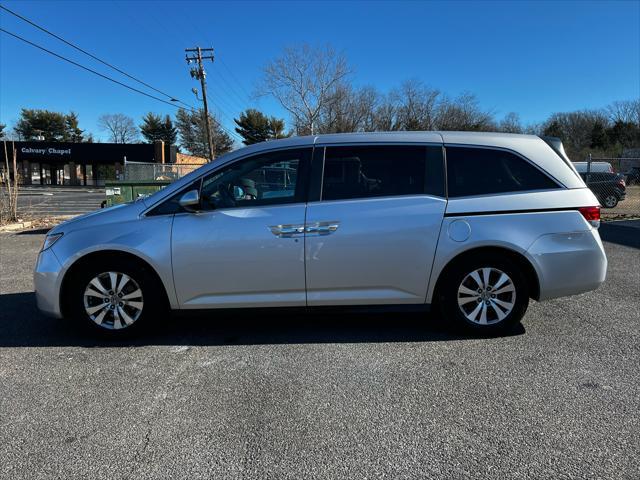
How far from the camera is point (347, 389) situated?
3.33 m

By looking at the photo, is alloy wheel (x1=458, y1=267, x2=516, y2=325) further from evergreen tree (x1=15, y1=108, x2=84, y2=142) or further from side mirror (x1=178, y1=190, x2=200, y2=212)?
evergreen tree (x1=15, y1=108, x2=84, y2=142)

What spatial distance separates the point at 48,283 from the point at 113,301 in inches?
23.1

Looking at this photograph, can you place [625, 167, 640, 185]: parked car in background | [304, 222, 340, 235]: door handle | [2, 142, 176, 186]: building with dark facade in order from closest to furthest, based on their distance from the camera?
[304, 222, 340, 235]: door handle
[625, 167, 640, 185]: parked car in background
[2, 142, 176, 186]: building with dark facade

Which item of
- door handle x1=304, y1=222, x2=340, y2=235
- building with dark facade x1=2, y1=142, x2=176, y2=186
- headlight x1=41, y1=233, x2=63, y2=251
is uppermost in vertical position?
building with dark facade x1=2, y1=142, x2=176, y2=186


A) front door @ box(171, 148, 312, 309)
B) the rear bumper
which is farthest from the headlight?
the rear bumper

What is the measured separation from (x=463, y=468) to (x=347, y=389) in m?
1.05

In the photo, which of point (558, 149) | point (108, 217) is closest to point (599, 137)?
point (558, 149)

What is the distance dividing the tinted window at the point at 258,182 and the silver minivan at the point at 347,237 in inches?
0.5

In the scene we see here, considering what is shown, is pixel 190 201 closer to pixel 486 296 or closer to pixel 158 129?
pixel 486 296

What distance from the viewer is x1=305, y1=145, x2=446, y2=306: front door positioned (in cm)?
404

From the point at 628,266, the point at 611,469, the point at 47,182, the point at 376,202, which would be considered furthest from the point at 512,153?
the point at 47,182

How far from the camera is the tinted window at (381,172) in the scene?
4152mm

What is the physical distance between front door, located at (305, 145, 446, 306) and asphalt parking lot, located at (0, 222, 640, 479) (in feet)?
1.69

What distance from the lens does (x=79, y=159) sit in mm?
48500
